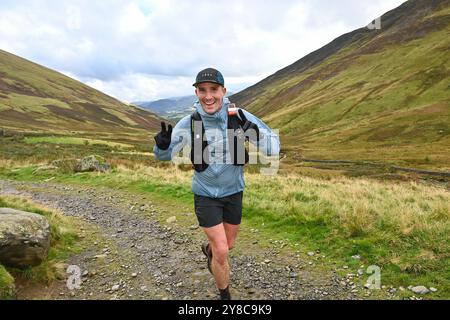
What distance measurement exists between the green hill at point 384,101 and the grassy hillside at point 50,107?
59445mm

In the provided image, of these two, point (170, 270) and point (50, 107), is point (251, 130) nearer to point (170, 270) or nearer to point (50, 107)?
point (170, 270)

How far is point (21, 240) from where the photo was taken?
6.87 m

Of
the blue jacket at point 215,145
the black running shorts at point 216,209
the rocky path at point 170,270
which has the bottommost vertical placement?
the rocky path at point 170,270

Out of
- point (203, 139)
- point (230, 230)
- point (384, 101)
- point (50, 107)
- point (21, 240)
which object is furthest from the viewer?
point (50, 107)

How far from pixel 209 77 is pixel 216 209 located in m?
1.92

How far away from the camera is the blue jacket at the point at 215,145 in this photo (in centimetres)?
529

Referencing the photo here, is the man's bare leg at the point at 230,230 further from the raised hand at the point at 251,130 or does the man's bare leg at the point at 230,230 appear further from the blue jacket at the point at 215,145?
the raised hand at the point at 251,130

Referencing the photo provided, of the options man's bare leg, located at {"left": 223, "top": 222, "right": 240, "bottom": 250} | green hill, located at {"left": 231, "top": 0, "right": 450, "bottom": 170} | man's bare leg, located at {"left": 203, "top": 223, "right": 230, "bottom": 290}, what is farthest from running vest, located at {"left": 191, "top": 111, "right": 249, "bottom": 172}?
green hill, located at {"left": 231, "top": 0, "right": 450, "bottom": 170}

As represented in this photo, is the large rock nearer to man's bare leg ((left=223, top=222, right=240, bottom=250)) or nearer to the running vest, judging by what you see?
man's bare leg ((left=223, top=222, right=240, bottom=250))

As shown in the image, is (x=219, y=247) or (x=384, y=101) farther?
(x=384, y=101)

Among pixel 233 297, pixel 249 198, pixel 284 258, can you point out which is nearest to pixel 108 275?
pixel 233 297

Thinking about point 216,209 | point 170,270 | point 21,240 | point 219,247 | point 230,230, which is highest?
point 216,209

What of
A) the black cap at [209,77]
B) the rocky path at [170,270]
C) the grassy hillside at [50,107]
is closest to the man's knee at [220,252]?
the rocky path at [170,270]

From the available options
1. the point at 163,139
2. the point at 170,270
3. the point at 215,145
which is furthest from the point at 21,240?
the point at 215,145
